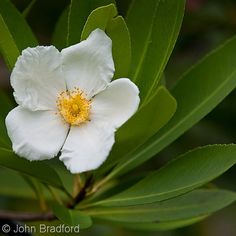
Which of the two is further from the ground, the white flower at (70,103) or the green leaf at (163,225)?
the white flower at (70,103)

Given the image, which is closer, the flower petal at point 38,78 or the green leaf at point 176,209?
the flower petal at point 38,78

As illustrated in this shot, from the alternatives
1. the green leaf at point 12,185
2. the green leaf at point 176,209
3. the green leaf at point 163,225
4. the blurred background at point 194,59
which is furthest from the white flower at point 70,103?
the blurred background at point 194,59

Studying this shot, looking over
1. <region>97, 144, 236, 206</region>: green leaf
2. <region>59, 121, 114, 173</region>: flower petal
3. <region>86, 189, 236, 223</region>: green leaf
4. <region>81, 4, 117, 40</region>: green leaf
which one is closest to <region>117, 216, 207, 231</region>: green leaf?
<region>86, 189, 236, 223</region>: green leaf

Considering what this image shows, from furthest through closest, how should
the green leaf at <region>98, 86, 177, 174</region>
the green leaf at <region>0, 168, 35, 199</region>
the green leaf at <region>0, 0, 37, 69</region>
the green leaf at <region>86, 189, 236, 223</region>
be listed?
the green leaf at <region>0, 168, 35, 199</region>
the green leaf at <region>86, 189, 236, 223</region>
the green leaf at <region>0, 0, 37, 69</region>
the green leaf at <region>98, 86, 177, 174</region>

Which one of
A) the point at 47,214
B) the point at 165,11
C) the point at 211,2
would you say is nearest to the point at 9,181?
the point at 47,214

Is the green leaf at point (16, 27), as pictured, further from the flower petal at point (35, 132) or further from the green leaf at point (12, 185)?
the green leaf at point (12, 185)

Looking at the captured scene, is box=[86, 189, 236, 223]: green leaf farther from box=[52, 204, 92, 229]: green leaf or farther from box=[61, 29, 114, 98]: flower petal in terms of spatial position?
box=[61, 29, 114, 98]: flower petal
